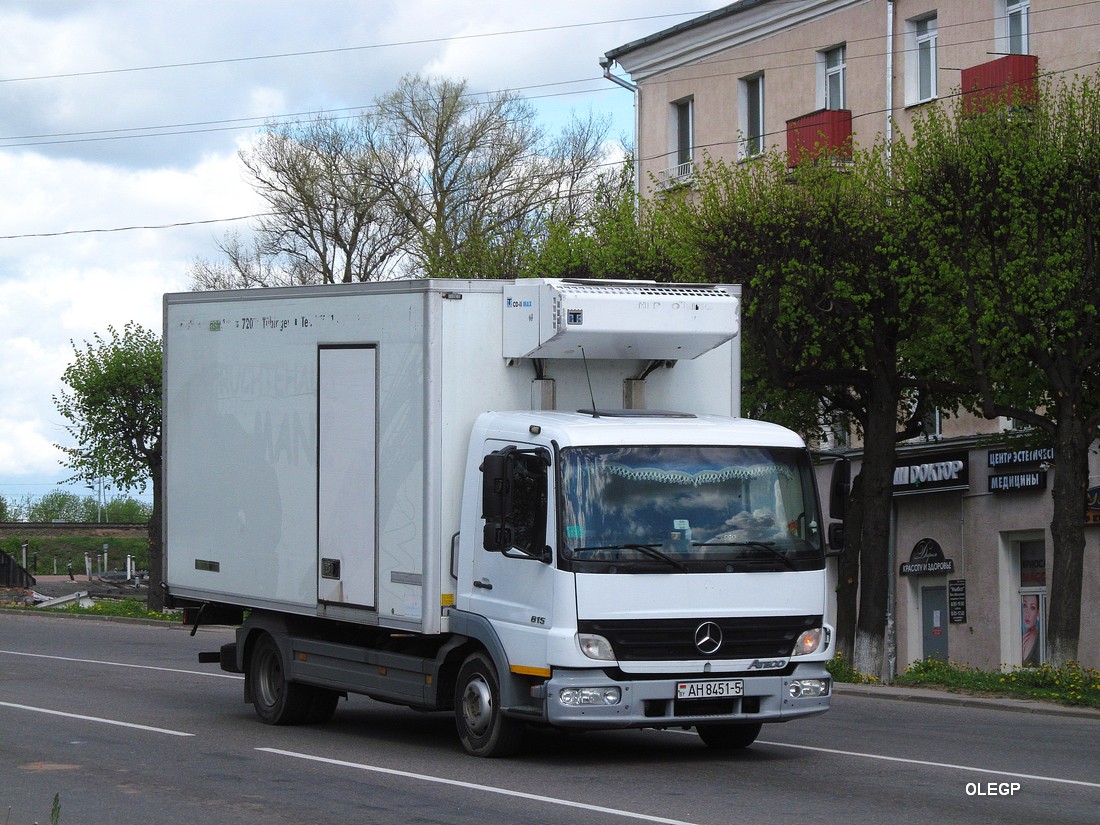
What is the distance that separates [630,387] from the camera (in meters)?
12.6

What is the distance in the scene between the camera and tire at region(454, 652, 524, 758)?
37.6ft

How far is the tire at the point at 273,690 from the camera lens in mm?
14047

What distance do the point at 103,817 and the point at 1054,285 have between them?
1344 cm

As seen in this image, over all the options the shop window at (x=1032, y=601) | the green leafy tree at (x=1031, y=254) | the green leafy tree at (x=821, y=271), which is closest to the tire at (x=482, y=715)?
the green leafy tree at (x=1031, y=254)

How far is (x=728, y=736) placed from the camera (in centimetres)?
1244

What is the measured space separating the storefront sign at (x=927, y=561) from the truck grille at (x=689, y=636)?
66.7ft

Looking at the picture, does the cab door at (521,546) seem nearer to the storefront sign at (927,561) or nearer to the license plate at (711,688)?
the license plate at (711,688)

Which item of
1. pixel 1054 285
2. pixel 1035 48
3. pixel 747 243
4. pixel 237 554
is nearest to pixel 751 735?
pixel 237 554

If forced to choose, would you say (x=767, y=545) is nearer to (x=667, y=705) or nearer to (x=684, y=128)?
(x=667, y=705)

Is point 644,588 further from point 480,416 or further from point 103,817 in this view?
point 103,817

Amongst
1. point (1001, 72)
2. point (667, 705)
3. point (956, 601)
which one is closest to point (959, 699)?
point (667, 705)

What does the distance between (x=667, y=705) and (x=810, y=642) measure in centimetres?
119

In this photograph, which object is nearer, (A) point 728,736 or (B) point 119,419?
(A) point 728,736

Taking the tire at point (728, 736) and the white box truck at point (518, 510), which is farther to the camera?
the tire at point (728, 736)
